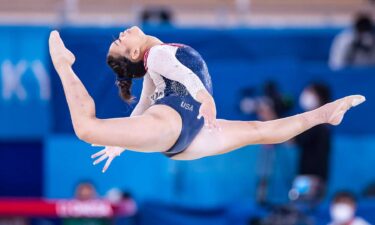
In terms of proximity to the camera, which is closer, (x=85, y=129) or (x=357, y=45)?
(x=85, y=129)

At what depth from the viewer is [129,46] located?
7176 mm

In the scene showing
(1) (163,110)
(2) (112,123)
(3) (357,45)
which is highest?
(3) (357,45)

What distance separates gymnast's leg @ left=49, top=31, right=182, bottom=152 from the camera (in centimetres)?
668

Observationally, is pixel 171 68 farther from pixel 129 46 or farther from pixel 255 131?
pixel 255 131

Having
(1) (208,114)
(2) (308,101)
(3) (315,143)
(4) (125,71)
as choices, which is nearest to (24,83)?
Result: (2) (308,101)

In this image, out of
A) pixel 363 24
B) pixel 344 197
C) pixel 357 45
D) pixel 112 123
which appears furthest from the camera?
pixel 357 45

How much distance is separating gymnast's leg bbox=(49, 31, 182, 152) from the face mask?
406cm

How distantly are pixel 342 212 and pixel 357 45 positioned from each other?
2.24m

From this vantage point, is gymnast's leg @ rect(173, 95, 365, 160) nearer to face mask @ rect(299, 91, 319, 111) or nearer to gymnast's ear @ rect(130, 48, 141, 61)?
gymnast's ear @ rect(130, 48, 141, 61)

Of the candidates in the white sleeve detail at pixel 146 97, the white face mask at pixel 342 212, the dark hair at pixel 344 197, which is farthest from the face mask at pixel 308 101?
the white sleeve detail at pixel 146 97

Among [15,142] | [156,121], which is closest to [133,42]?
[156,121]

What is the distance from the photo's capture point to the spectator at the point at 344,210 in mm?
10250

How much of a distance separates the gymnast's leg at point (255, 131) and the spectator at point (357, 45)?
4.36 m

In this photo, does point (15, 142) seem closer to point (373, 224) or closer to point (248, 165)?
point (248, 165)
